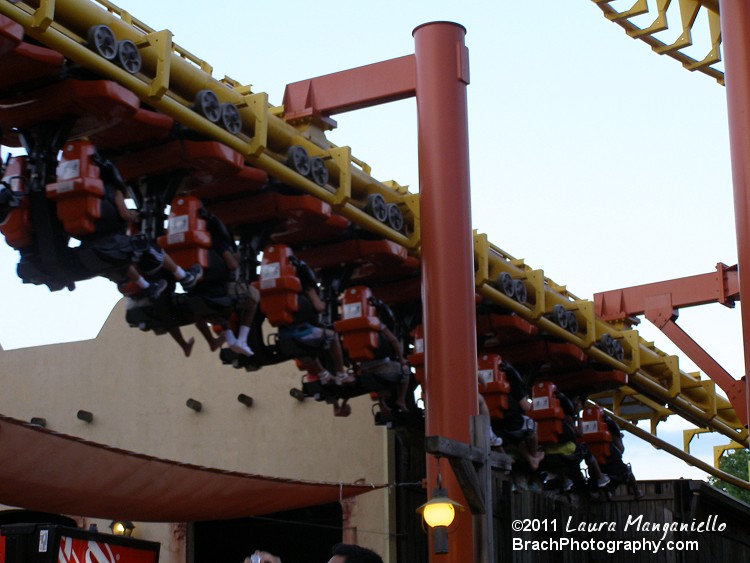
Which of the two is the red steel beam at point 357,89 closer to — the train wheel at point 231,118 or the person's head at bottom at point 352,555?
the train wheel at point 231,118

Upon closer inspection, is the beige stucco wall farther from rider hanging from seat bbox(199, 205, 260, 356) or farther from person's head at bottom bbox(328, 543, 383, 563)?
person's head at bottom bbox(328, 543, 383, 563)

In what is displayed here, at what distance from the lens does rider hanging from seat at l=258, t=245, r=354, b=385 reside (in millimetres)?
11516

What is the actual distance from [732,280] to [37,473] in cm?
1224

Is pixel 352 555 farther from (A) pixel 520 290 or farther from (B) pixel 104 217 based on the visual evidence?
(A) pixel 520 290

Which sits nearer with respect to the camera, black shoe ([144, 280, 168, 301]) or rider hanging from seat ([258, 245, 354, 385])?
black shoe ([144, 280, 168, 301])

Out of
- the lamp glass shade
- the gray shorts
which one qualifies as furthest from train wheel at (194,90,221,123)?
the lamp glass shade

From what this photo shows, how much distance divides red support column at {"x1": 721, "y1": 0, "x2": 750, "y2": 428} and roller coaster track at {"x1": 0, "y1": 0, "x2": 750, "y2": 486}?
1.10m

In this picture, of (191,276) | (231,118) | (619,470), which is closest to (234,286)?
(191,276)

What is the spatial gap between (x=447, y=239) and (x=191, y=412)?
5.65 metres

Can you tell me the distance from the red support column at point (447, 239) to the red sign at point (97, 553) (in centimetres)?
526

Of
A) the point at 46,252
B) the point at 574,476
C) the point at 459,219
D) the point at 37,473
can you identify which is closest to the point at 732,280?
the point at 574,476

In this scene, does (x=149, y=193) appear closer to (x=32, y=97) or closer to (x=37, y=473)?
(x=32, y=97)

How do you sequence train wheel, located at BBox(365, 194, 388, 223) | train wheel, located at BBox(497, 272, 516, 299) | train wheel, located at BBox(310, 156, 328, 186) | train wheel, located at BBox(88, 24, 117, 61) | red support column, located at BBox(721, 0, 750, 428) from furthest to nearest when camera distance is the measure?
1. train wheel, located at BBox(497, 272, 516, 299)
2. train wheel, located at BBox(365, 194, 388, 223)
3. red support column, located at BBox(721, 0, 750, 428)
4. train wheel, located at BBox(310, 156, 328, 186)
5. train wheel, located at BBox(88, 24, 117, 61)

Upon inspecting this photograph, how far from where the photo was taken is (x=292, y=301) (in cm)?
1154
